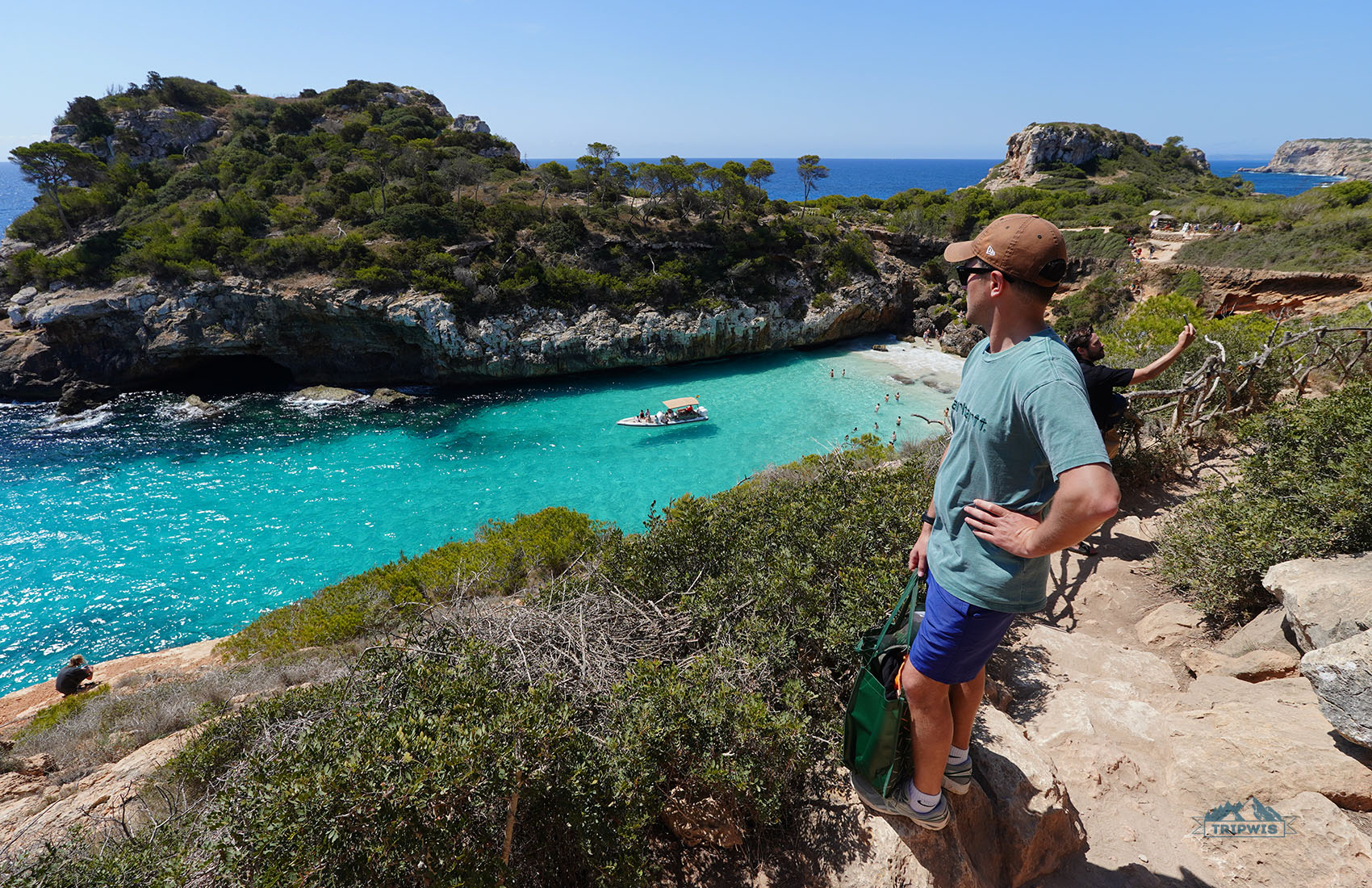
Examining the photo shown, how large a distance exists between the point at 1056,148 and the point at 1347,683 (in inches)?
2756

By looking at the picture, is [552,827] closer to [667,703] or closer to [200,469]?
[667,703]

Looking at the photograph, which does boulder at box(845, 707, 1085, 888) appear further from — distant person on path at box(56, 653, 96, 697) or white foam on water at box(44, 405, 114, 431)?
white foam on water at box(44, 405, 114, 431)

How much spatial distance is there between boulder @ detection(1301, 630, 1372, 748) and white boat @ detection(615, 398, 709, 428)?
17707 millimetres

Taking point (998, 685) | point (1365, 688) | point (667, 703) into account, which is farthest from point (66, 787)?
point (1365, 688)

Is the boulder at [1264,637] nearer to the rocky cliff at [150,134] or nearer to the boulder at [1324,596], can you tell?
the boulder at [1324,596]

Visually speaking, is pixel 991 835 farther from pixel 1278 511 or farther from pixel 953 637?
pixel 1278 511

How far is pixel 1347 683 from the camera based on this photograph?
269cm

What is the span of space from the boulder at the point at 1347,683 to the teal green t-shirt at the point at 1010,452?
7.39 ft

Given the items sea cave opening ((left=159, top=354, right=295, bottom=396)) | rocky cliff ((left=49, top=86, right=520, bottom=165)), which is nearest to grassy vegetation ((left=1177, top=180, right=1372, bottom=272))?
sea cave opening ((left=159, top=354, right=295, bottom=396))

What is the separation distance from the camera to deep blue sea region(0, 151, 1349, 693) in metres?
12.4

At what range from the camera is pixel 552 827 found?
2.45 metres

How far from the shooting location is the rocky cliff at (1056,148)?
55.3 m

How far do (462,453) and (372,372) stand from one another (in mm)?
9216

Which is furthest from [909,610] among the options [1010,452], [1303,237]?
[1303,237]
